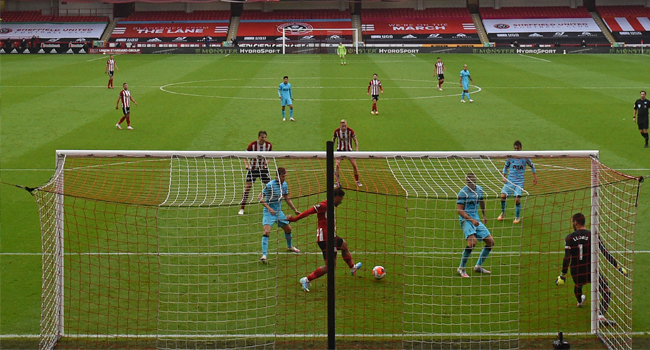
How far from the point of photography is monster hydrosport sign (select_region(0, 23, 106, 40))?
69.5 m

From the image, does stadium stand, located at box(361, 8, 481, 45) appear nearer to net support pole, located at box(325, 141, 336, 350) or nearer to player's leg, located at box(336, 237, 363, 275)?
player's leg, located at box(336, 237, 363, 275)

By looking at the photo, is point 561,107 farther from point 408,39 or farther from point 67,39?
point 67,39

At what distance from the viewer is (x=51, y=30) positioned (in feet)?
232

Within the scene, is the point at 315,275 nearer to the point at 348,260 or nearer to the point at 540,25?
the point at 348,260

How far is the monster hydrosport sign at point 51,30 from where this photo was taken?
69469 millimetres

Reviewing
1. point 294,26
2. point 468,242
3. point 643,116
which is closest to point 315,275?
point 468,242

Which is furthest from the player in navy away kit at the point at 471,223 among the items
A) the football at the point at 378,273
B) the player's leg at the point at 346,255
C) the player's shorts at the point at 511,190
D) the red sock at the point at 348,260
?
the player's shorts at the point at 511,190

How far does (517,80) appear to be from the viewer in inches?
1591

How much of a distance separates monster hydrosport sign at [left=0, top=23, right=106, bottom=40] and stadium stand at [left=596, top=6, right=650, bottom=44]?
52118 mm

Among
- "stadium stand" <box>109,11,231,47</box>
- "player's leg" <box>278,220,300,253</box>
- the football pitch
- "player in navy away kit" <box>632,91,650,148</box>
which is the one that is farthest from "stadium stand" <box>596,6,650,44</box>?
"player's leg" <box>278,220,300,253</box>

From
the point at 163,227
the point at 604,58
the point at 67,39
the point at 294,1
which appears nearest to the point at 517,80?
the point at 604,58

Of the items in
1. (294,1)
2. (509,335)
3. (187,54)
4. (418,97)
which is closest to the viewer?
(509,335)

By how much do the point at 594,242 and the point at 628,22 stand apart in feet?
223

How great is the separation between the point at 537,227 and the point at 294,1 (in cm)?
6500
